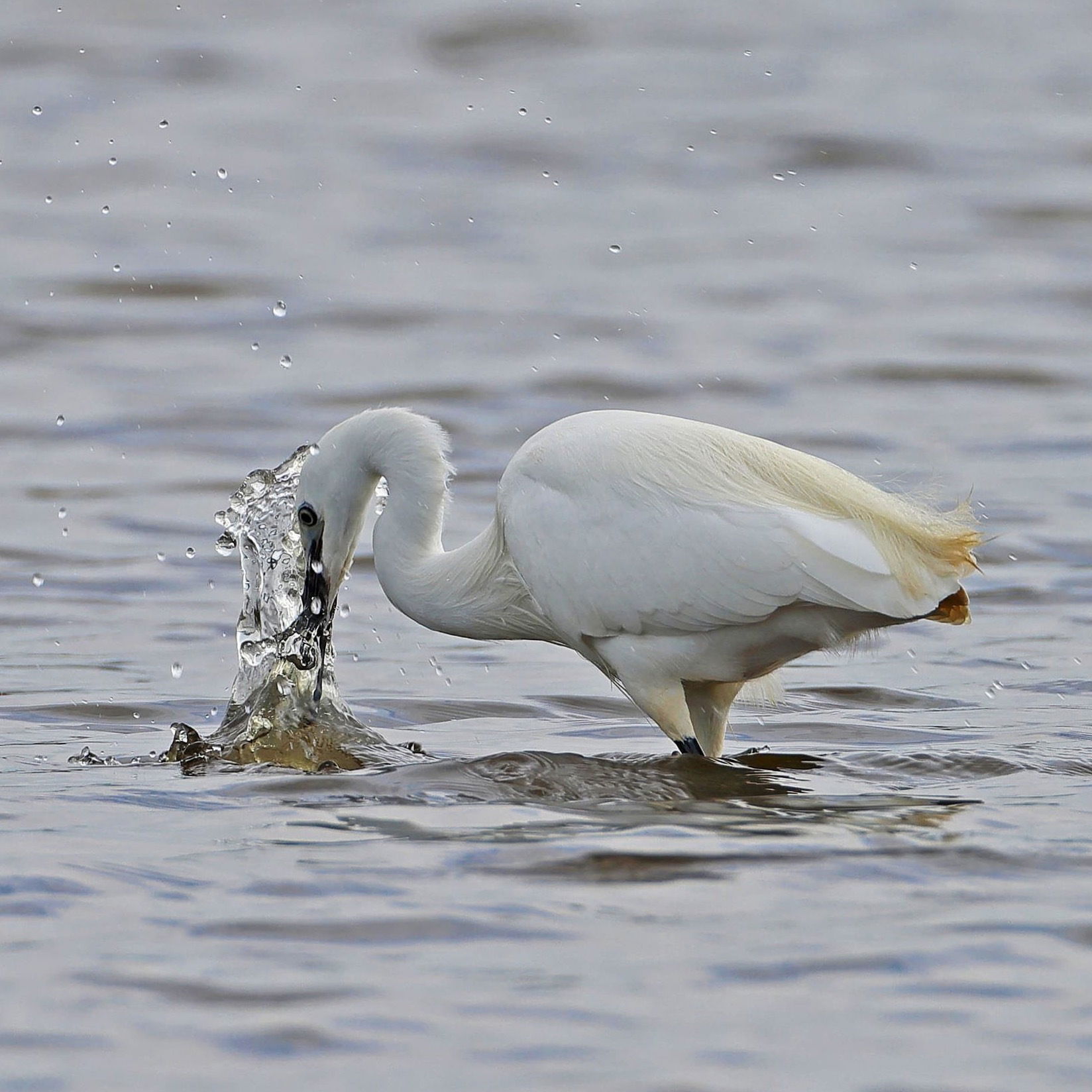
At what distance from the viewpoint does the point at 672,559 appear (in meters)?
5.74

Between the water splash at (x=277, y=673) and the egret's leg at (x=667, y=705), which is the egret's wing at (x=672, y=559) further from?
the water splash at (x=277, y=673)

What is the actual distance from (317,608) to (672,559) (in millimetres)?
1354

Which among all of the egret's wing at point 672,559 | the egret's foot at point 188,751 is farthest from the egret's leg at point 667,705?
the egret's foot at point 188,751

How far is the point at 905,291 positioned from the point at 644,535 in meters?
9.71

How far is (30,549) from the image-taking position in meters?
9.48

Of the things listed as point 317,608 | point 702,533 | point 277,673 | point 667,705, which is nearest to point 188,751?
point 277,673

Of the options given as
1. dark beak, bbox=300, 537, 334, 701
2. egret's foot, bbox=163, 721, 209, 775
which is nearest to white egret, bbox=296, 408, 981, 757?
dark beak, bbox=300, 537, 334, 701

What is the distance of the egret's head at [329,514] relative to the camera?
6.37 metres

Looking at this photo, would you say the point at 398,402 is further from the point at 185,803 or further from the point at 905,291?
the point at 185,803

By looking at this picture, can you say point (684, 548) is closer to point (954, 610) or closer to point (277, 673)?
point (954, 610)

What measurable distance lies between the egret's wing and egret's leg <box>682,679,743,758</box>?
→ 1.48 feet

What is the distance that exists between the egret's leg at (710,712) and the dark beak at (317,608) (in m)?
1.18

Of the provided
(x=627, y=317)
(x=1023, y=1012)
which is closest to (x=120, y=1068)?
(x=1023, y=1012)

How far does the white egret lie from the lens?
5.62 meters
